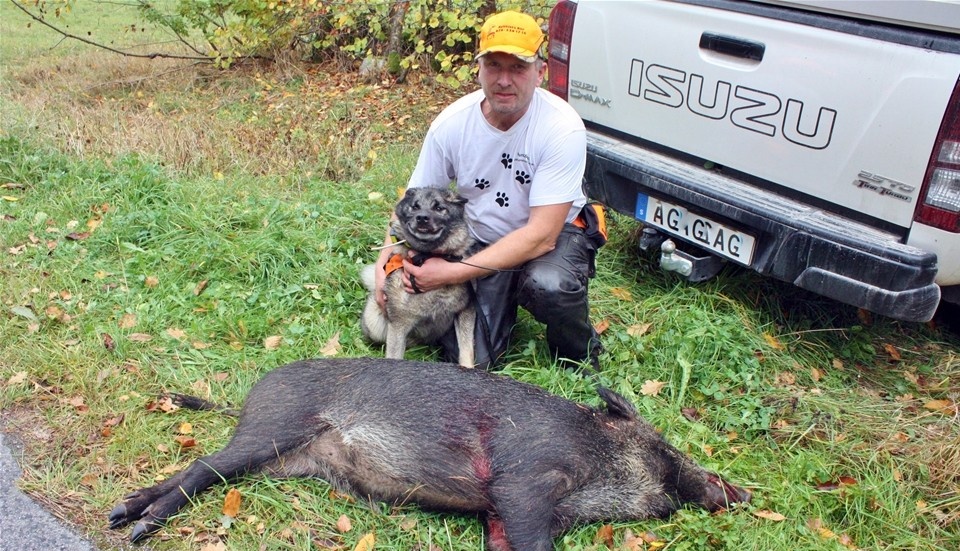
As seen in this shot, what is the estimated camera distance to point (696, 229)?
4.39 m

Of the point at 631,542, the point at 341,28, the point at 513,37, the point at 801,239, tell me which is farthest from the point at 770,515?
the point at 341,28

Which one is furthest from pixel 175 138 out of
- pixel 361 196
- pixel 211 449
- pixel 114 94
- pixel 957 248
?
pixel 957 248

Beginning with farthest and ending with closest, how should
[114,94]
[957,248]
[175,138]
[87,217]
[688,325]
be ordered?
1. [114,94]
2. [175,138]
3. [87,217]
4. [688,325]
5. [957,248]

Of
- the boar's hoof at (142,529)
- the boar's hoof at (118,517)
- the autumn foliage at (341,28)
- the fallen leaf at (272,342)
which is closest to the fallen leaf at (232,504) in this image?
the boar's hoof at (142,529)

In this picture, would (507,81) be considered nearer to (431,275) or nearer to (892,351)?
(431,275)

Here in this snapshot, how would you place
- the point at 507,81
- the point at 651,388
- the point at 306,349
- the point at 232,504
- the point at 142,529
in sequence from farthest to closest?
the point at 306,349 → the point at 651,388 → the point at 507,81 → the point at 232,504 → the point at 142,529

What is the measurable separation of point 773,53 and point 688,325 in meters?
1.50

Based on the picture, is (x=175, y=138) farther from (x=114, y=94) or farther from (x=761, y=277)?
(x=761, y=277)

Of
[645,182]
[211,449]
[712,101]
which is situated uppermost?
[712,101]

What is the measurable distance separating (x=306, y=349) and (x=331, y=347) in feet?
0.44

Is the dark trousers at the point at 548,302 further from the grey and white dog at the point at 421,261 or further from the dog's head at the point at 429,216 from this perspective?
the dog's head at the point at 429,216

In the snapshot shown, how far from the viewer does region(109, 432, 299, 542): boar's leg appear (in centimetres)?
313

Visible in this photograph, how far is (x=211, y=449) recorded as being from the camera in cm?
361

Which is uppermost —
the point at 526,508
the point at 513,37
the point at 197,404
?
the point at 513,37
